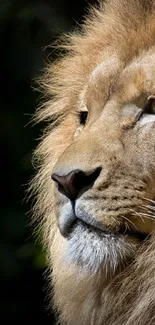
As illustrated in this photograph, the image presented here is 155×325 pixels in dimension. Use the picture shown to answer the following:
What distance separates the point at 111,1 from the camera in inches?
110

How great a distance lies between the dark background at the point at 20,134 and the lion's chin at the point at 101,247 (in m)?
1.53

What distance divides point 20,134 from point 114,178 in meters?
1.88

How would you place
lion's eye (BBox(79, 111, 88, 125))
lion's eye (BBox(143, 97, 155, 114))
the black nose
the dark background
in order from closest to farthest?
1. the black nose
2. lion's eye (BBox(143, 97, 155, 114))
3. lion's eye (BBox(79, 111, 88, 125))
4. the dark background

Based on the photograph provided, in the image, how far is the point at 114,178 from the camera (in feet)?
7.42

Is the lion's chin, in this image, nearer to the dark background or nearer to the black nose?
the black nose

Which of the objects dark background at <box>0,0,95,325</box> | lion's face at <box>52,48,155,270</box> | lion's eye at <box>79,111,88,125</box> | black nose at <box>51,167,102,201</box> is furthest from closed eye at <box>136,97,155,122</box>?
dark background at <box>0,0,95,325</box>

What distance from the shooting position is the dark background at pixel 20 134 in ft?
13.3

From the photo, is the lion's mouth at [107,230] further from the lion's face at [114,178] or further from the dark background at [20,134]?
the dark background at [20,134]

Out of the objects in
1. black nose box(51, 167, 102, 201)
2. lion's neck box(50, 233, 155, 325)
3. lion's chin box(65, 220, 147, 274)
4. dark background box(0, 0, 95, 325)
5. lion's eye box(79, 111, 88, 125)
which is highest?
black nose box(51, 167, 102, 201)

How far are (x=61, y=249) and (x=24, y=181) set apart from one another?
5.12ft

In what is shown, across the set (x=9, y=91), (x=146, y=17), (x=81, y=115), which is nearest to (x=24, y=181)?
(x=9, y=91)

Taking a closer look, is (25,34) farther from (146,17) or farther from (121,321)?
(121,321)

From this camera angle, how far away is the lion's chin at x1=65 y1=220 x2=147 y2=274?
229cm

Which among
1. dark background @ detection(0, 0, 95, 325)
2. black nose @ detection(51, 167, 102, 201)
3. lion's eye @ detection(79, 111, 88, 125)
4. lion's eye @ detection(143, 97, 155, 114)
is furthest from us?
dark background @ detection(0, 0, 95, 325)
